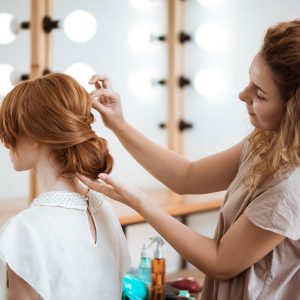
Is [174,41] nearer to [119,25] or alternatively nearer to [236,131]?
[119,25]

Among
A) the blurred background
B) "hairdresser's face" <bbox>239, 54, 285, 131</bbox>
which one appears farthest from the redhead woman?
the blurred background

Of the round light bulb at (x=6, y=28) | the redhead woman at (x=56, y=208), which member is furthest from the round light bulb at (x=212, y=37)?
the redhead woman at (x=56, y=208)

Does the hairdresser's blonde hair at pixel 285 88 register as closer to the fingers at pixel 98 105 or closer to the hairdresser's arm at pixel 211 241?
the hairdresser's arm at pixel 211 241

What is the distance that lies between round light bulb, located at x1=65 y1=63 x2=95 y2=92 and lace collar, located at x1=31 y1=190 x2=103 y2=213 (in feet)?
3.14

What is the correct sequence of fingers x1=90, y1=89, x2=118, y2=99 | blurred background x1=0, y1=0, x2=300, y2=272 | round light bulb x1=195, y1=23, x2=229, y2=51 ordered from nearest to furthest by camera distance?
fingers x1=90, y1=89, x2=118, y2=99 < blurred background x1=0, y1=0, x2=300, y2=272 < round light bulb x1=195, y1=23, x2=229, y2=51

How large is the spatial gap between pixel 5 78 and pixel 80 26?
0.40 meters

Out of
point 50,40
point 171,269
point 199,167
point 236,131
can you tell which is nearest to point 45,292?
point 199,167

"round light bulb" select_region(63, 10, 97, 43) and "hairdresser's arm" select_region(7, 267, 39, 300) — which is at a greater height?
"round light bulb" select_region(63, 10, 97, 43)

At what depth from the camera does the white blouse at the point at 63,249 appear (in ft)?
3.65

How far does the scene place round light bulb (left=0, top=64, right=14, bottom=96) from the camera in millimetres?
1886

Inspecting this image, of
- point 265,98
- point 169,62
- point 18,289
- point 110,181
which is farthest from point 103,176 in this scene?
point 169,62

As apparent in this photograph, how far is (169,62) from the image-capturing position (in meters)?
2.72

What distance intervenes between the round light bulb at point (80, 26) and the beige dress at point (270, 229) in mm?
1004

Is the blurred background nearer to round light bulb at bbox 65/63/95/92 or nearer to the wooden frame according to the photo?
round light bulb at bbox 65/63/95/92
